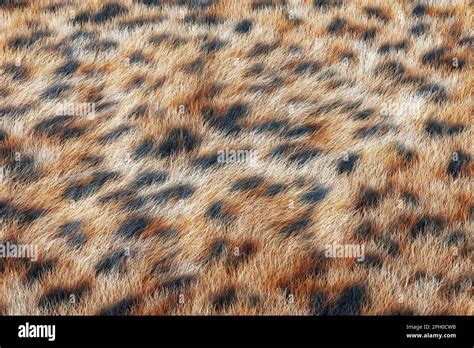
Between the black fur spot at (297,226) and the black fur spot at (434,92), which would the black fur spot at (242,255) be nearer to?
the black fur spot at (297,226)

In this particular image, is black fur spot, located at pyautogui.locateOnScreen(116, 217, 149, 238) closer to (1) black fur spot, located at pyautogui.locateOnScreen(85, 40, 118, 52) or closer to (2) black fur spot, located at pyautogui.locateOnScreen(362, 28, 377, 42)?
(1) black fur spot, located at pyautogui.locateOnScreen(85, 40, 118, 52)

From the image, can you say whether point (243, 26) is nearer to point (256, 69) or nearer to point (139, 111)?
point (256, 69)

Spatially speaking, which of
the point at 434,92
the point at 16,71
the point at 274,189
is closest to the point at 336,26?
the point at 434,92

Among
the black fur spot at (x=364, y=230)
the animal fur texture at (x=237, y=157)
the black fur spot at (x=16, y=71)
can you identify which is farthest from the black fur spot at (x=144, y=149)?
the black fur spot at (x=364, y=230)

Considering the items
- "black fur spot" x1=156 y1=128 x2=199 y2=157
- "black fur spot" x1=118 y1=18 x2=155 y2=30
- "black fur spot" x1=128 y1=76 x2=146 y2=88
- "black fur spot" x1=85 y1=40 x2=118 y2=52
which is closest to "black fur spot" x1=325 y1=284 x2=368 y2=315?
"black fur spot" x1=156 y1=128 x2=199 y2=157

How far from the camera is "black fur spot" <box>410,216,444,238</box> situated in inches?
142

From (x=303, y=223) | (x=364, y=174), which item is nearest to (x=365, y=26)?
(x=364, y=174)

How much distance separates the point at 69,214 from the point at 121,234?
0.40m

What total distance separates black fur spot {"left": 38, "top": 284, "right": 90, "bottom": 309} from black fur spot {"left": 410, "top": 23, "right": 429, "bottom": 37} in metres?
4.37

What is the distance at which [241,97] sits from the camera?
5031 millimetres

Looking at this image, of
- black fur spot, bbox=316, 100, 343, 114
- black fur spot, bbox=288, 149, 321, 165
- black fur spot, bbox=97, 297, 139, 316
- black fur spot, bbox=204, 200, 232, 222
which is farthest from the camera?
black fur spot, bbox=316, 100, 343, 114

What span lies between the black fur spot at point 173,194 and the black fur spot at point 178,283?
711 millimetres

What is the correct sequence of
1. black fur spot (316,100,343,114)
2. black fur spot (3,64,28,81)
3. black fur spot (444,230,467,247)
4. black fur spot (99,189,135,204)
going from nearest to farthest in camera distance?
black fur spot (444,230,467,247)
black fur spot (99,189,135,204)
black fur spot (316,100,343,114)
black fur spot (3,64,28,81)
